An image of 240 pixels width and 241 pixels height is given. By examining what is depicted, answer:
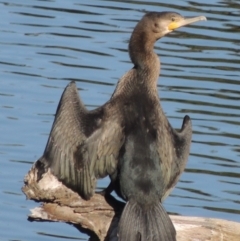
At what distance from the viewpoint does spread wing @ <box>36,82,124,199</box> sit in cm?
848

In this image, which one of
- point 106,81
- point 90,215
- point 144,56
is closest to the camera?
Answer: point 90,215

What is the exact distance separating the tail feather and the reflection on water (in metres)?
1.98

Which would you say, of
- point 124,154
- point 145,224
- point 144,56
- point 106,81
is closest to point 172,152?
point 124,154

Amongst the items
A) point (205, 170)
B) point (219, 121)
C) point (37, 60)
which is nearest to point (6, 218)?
point (205, 170)

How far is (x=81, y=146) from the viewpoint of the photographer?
853 centimetres

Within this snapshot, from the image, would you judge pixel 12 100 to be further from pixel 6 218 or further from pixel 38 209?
pixel 38 209

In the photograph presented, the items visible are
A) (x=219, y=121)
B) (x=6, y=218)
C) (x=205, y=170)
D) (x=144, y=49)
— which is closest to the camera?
(x=144, y=49)

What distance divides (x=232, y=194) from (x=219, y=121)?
54.8 inches

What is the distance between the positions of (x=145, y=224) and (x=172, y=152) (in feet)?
1.91

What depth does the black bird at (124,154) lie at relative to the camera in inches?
332

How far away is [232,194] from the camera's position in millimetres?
10938

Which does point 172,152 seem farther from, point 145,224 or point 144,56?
point 144,56

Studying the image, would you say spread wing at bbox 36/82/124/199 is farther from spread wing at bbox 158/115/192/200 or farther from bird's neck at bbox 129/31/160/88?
bird's neck at bbox 129/31/160/88

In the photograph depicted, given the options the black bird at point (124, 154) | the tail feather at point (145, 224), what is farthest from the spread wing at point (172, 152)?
the tail feather at point (145, 224)
